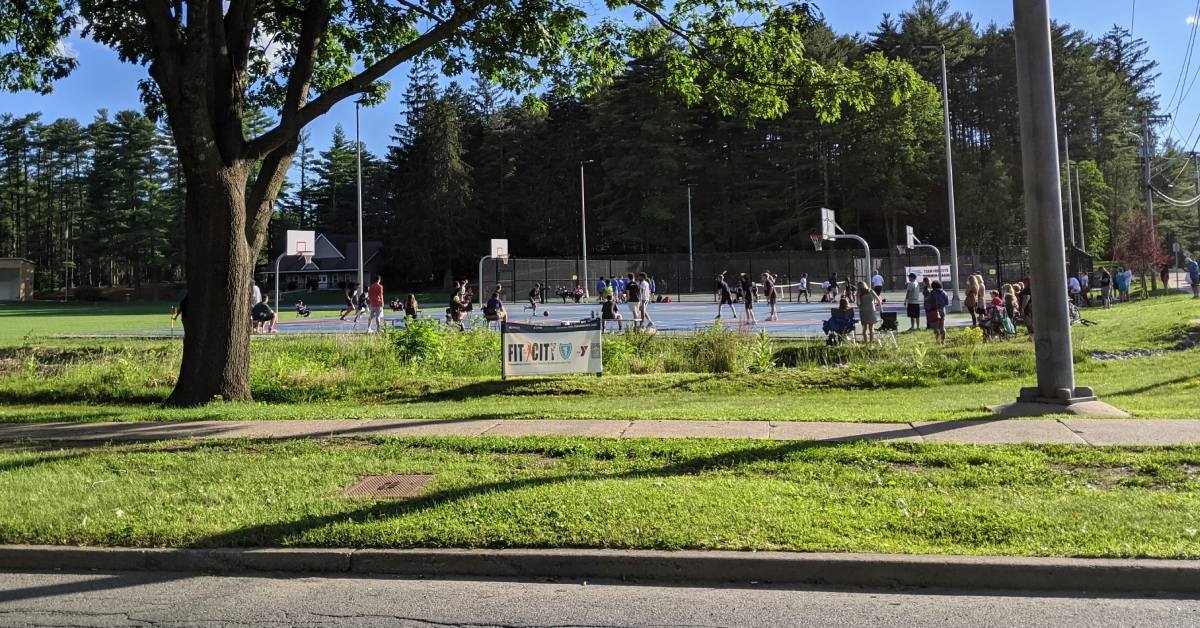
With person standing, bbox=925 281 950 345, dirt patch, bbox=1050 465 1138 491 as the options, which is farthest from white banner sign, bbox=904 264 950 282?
dirt patch, bbox=1050 465 1138 491

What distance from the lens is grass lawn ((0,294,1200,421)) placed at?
37.1ft

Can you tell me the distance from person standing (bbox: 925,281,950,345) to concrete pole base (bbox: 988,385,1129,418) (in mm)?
9186

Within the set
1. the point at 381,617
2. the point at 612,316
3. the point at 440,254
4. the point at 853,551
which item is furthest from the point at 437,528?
the point at 440,254

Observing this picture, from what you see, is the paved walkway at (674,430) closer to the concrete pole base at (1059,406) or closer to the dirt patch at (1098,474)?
the concrete pole base at (1059,406)

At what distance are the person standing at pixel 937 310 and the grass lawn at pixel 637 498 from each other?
13.2 meters

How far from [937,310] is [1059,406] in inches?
422

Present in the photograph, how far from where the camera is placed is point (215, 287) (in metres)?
12.3

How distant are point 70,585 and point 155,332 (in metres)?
28.0

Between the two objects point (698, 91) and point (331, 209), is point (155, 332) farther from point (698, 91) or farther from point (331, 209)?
point (331, 209)

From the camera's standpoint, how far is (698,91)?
1453 centimetres

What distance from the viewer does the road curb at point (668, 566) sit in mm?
4836

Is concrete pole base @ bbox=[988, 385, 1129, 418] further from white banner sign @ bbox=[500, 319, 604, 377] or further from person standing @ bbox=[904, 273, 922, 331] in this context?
person standing @ bbox=[904, 273, 922, 331]

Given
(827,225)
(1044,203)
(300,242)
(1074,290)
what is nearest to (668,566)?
(1044,203)

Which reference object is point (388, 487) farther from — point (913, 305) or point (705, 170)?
point (705, 170)
